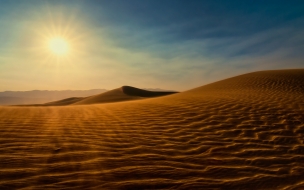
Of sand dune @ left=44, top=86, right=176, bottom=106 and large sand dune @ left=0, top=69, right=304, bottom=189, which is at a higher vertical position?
sand dune @ left=44, top=86, right=176, bottom=106

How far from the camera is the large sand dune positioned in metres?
3.56

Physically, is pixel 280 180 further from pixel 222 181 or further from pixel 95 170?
pixel 95 170

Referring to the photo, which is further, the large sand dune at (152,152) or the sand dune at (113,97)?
the sand dune at (113,97)

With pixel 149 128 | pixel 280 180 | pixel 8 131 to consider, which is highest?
pixel 8 131

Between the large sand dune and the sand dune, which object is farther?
the sand dune

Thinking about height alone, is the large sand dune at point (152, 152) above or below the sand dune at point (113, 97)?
below

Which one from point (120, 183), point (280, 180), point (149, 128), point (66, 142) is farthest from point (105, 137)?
point (280, 180)

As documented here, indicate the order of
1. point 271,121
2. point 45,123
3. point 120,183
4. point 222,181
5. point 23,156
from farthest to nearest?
1. point 271,121
2. point 45,123
3. point 23,156
4. point 222,181
5. point 120,183

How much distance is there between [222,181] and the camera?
374cm

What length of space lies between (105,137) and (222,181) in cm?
299

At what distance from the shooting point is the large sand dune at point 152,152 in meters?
3.56

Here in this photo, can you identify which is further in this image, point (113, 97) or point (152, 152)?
point (113, 97)

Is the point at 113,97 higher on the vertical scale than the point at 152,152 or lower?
higher

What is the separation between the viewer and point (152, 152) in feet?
15.4
